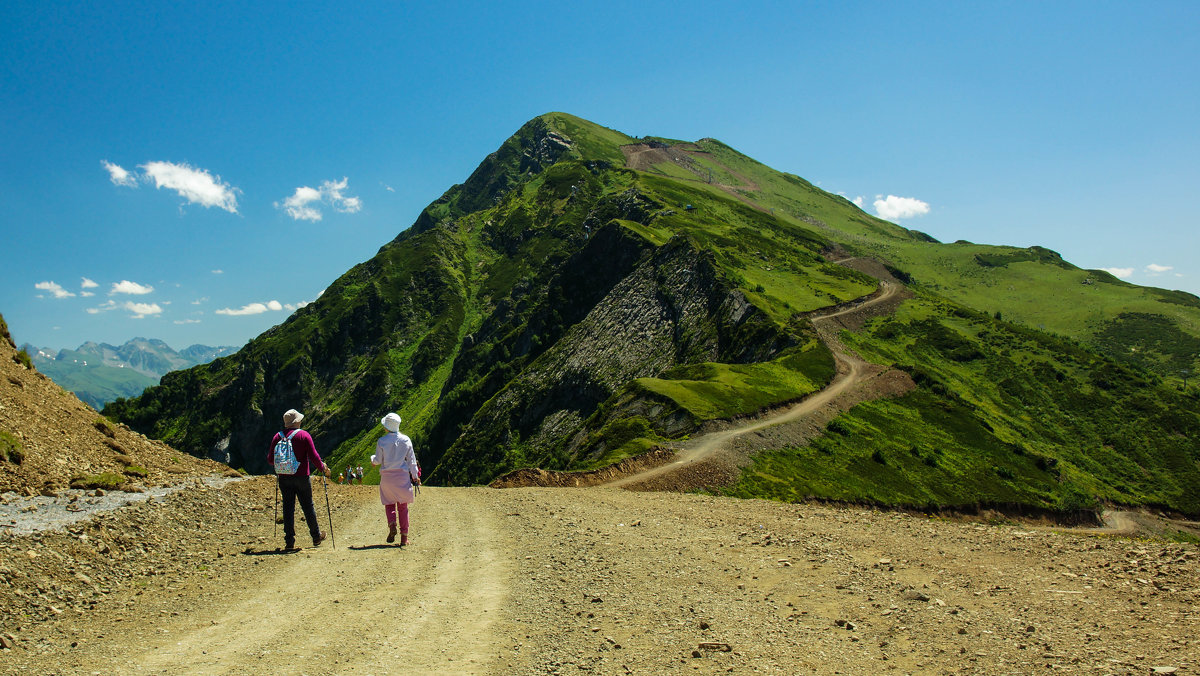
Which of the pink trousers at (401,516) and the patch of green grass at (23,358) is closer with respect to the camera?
the pink trousers at (401,516)

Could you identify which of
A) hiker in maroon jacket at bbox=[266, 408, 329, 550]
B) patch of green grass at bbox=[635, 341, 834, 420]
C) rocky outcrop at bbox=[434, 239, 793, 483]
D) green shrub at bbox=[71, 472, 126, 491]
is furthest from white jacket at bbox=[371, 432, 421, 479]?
rocky outcrop at bbox=[434, 239, 793, 483]

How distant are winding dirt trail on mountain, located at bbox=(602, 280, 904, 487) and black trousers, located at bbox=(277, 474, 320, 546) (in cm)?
2033

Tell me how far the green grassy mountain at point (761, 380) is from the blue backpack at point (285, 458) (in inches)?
1004

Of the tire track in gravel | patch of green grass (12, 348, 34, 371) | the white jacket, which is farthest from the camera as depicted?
patch of green grass (12, 348, 34, 371)

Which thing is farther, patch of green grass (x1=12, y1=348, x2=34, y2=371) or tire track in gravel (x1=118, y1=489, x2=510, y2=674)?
patch of green grass (x1=12, y1=348, x2=34, y2=371)

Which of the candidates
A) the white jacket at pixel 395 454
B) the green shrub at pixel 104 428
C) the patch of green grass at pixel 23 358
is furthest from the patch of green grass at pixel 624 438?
the patch of green grass at pixel 23 358

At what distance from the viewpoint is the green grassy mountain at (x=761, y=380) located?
49625 mm

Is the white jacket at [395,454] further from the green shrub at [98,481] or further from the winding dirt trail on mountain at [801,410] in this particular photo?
the winding dirt trail on mountain at [801,410]

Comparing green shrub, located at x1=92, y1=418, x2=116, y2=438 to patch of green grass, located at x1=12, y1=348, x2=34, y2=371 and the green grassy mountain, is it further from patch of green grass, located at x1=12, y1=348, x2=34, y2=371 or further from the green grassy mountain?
the green grassy mountain

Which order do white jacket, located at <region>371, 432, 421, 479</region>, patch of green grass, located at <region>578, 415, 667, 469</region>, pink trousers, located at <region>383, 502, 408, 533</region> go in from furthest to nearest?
patch of green grass, located at <region>578, 415, 667, 469</region> → white jacket, located at <region>371, 432, 421, 479</region> → pink trousers, located at <region>383, 502, 408, 533</region>

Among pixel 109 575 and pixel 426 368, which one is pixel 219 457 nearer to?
pixel 426 368

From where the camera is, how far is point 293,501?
14391 mm

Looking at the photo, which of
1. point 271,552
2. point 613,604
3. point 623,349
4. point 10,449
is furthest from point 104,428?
point 623,349

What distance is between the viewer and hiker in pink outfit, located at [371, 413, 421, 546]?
1498cm
